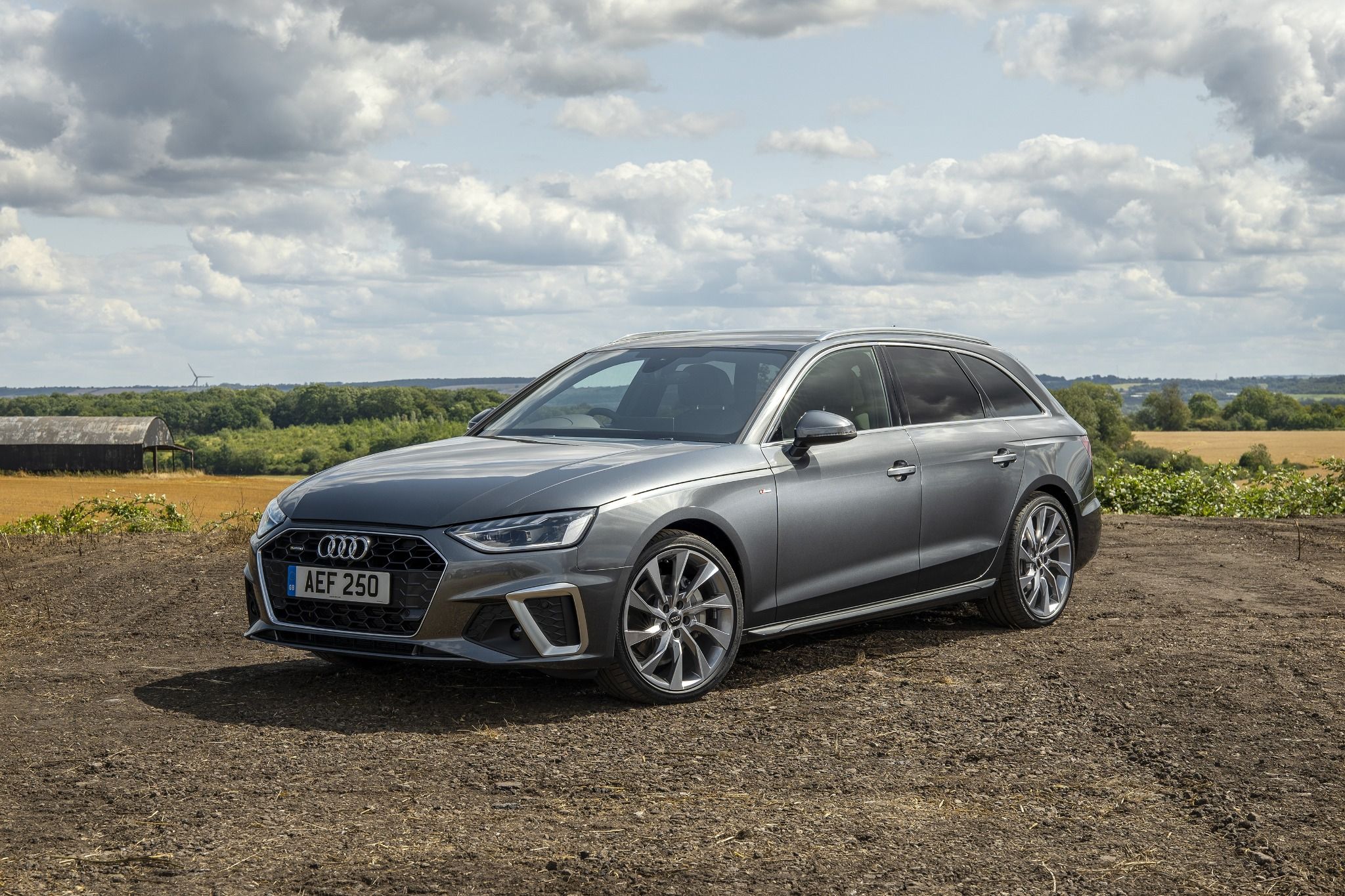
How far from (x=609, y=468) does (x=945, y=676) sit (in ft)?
6.75

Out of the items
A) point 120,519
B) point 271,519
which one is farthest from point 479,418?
point 120,519

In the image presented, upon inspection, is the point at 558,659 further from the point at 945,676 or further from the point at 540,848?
the point at 945,676

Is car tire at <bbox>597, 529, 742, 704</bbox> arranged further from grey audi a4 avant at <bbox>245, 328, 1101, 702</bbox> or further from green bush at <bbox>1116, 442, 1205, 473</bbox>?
green bush at <bbox>1116, 442, 1205, 473</bbox>

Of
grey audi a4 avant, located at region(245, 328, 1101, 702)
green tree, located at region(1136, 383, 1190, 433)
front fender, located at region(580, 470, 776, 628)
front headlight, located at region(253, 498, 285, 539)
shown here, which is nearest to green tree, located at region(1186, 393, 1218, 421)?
green tree, located at region(1136, 383, 1190, 433)

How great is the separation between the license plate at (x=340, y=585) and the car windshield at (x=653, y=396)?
1551mm

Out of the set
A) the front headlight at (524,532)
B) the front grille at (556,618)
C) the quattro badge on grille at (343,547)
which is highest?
the front headlight at (524,532)

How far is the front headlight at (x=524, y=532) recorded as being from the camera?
5.76 m

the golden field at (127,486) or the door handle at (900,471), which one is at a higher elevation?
the door handle at (900,471)

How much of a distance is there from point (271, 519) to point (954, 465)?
3560mm

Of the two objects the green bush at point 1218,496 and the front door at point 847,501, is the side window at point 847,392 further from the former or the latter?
the green bush at point 1218,496

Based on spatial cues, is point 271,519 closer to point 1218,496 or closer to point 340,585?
point 340,585

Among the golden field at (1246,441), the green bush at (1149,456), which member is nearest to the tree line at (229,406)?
→ the green bush at (1149,456)

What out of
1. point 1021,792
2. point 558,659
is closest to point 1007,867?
point 1021,792

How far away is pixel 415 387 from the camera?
57.6 m
